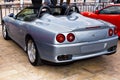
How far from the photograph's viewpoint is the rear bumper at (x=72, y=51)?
3.57m

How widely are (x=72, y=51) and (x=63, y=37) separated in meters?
0.29

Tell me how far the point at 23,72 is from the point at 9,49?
5.54 ft

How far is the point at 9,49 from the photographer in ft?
18.1

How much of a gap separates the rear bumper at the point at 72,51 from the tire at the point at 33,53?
0.27 meters

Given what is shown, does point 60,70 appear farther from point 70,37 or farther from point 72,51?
point 70,37

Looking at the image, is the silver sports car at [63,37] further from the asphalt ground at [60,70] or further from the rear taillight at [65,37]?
the asphalt ground at [60,70]

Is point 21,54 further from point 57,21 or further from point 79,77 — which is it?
point 79,77

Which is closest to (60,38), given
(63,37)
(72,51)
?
(63,37)

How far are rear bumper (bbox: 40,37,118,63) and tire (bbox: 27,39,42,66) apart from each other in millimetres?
272

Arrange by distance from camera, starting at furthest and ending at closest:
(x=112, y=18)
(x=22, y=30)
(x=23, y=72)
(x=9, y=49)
Result: 1. (x=112, y=18)
2. (x=9, y=49)
3. (x=22, y=30)
4. (x=23, y=72)

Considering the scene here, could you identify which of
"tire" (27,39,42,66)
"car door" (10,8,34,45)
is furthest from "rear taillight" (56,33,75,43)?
"car door" (10,8,34,45)

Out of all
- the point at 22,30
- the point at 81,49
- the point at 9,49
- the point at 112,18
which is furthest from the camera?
the point at 112,18

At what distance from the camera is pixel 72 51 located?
362 cm

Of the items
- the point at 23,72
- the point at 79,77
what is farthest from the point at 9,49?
the point at 79,77
